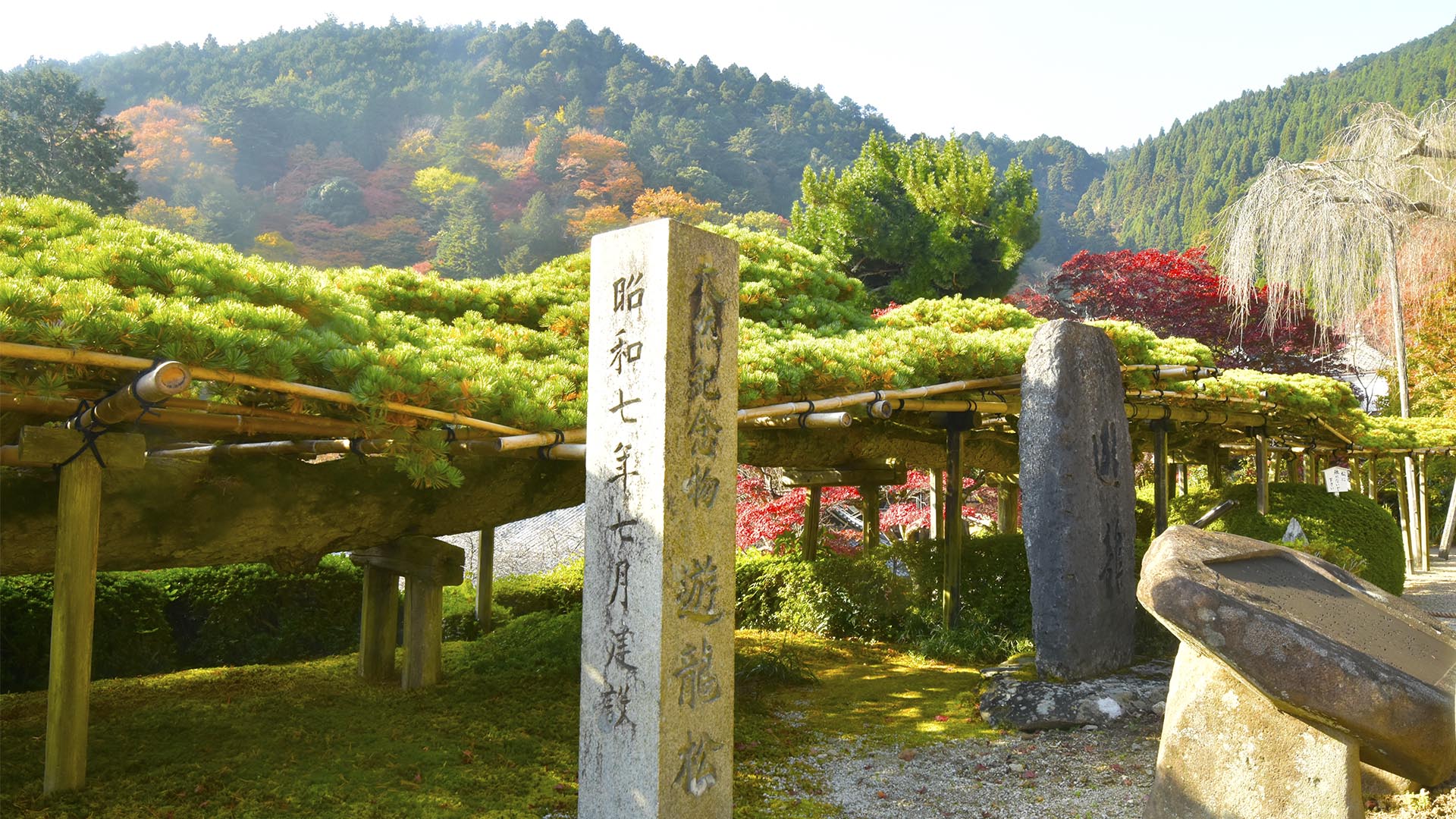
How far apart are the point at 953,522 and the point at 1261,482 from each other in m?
4.81

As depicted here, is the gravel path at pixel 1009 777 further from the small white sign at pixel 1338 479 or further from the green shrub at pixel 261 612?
the small white sign at pixel 1338 479

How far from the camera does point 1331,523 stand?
10.4 m

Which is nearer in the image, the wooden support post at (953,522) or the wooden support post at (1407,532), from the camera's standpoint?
the wooden support post at (953,522)

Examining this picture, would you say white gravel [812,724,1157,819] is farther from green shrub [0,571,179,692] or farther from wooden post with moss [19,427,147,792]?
green shrub [0,571,179,692]

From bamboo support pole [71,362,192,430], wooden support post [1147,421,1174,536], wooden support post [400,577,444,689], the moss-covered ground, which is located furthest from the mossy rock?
bamboo support pole [71,362,192,430]

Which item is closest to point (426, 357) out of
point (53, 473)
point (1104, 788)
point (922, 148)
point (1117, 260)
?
point (53, 473)

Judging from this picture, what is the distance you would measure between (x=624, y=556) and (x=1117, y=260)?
696 inches

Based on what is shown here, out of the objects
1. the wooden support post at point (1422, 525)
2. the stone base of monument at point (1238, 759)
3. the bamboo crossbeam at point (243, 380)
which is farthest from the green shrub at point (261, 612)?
the wooden support post at point (1422, 525)

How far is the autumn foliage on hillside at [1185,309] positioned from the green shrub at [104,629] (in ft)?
52.5

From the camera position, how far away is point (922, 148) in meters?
18.0

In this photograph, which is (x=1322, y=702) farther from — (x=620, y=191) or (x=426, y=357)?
(x=620, y=191)

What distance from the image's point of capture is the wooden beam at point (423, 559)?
6301 mm

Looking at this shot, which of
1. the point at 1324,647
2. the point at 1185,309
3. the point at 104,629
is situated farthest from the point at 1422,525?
the point at 104,629

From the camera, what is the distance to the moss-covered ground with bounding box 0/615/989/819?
14.5ft
